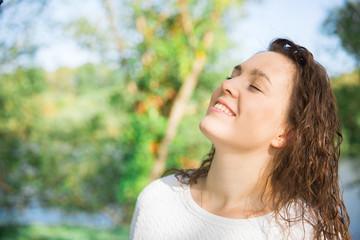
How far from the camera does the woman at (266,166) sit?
3.36 feet

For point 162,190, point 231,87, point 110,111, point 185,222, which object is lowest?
point 185,222

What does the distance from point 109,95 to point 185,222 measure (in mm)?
3682

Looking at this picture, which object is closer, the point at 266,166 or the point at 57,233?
the point at 266,166

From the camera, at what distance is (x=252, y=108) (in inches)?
40.4

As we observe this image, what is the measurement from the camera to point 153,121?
4062 mm

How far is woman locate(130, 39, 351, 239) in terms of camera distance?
1.02 m

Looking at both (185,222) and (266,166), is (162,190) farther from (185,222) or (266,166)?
(266,166)

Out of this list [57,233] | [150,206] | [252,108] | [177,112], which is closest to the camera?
[252,108]

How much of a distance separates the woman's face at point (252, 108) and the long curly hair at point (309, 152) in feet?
0.14

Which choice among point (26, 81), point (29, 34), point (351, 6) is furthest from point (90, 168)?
point (351, 6)

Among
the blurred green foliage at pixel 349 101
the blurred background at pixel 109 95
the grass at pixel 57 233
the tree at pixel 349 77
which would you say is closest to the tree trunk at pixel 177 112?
the blurred background at pixel 109 95

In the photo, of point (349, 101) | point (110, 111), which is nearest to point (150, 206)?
point (110, 111)

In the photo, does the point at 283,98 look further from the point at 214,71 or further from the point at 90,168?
the point at 90,168

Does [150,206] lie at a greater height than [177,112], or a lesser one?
lesser
